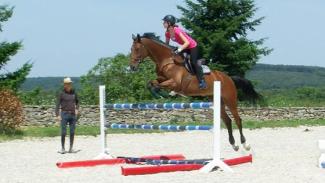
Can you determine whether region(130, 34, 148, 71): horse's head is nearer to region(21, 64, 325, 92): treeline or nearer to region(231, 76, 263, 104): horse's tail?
region(231, 76, 263, 104): horse's tail

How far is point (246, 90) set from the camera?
46.7 feet

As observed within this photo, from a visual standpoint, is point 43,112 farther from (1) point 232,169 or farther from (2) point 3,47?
(1) point 232,169

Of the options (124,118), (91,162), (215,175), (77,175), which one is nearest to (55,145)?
(91,162)

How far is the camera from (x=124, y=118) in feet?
91.1

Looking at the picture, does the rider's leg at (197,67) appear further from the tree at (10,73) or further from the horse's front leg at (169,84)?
the tree at (10,73)

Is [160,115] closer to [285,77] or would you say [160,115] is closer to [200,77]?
[200,77]

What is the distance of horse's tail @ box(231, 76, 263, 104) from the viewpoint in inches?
543

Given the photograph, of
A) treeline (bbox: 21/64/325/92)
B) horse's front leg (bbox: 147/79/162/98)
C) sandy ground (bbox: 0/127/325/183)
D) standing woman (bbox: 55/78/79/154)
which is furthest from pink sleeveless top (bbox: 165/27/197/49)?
treeline (bbox: 21/64/325/92)

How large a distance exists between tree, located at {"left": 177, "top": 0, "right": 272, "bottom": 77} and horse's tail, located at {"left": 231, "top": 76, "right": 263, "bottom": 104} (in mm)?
23221

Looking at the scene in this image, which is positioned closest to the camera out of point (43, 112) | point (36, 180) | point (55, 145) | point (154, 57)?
point (36, 180)

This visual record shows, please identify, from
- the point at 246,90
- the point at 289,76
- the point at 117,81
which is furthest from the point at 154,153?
the point at 289,76

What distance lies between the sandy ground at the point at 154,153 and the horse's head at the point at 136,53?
1.92 m

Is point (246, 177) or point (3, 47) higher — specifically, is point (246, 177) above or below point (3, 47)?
below

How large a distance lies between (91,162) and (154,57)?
2.29m
